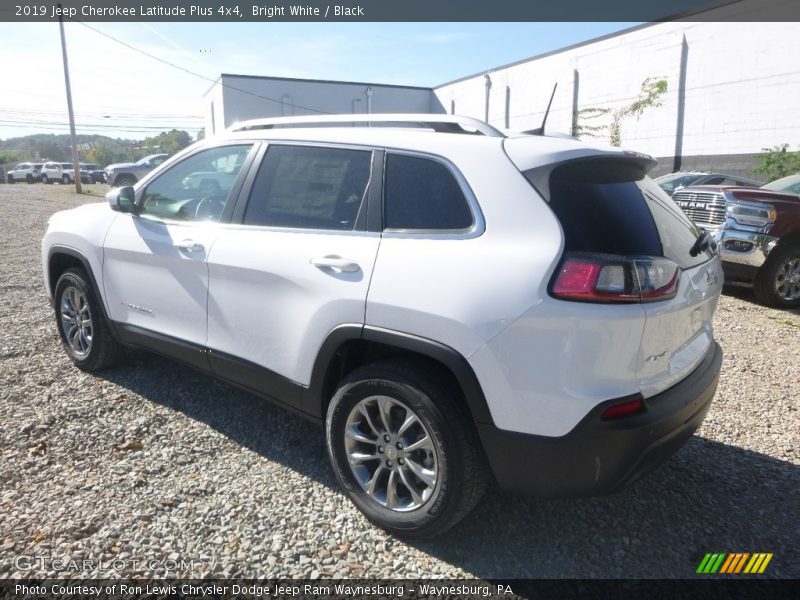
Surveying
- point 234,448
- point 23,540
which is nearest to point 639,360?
point 234,448

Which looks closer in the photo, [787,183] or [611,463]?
[611,463]

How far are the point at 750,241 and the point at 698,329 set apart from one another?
4.73 meters

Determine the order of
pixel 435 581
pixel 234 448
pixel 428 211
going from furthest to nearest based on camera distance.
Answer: pixel 234 448 < pixel 428 211 < pixel 435 581

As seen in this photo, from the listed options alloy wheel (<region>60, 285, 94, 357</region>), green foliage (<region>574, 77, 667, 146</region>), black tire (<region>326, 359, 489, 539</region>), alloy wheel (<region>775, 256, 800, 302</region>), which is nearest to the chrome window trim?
black tire (<region>326, 359, 489, 539</region>)

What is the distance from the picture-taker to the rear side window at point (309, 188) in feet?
9.16

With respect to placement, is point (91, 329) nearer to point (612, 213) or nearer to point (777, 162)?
point (612, 213)

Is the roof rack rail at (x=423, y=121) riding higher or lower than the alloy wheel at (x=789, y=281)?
higher

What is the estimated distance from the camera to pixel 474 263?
7.38 ft

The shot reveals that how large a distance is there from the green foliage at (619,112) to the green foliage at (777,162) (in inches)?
234

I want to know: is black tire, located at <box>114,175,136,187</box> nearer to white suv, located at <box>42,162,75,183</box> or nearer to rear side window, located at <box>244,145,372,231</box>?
white suv, located at <box>42,162,75,183</box>

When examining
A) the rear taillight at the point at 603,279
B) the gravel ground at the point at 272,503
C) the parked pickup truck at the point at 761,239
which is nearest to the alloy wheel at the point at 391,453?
the gravel ground at the point at 272,503

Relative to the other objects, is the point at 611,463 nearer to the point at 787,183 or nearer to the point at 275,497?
the point at 275,497

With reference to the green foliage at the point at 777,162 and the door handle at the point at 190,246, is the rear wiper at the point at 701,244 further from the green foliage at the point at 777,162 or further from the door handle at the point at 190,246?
the green foliage at the point at 777,162

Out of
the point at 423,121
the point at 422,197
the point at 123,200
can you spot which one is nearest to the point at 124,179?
the point at 123,200
